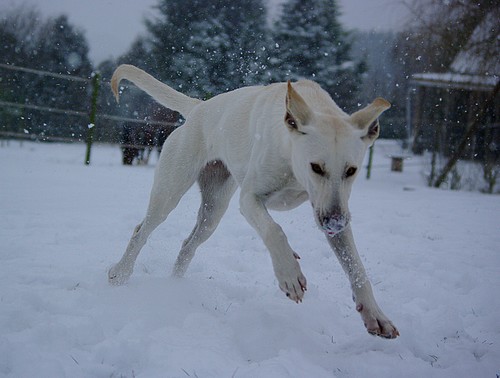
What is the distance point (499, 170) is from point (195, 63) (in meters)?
7.54

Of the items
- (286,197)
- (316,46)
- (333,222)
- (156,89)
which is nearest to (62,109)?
(316,46)

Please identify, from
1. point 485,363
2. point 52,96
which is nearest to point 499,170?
point 485,363

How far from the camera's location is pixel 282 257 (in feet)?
7.94

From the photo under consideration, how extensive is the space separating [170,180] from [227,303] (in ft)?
3.24

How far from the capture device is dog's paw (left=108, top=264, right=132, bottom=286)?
3326mm

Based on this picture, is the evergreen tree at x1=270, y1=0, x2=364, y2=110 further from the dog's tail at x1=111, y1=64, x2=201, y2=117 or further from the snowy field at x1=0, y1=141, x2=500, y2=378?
the dog's tail at x1=111, y1=64, x2=201, y2=117

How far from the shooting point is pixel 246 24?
13.7 metres

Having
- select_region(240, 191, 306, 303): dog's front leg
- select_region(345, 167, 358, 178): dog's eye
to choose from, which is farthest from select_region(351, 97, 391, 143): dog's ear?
select_region(240, 191, 306, 303): dog's front leg

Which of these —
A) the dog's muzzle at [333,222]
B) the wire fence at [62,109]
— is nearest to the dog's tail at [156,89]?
the dog's muzzle at [333,222]

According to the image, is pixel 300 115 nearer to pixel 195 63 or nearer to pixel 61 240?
pixel 61 240

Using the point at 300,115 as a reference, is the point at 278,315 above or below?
below

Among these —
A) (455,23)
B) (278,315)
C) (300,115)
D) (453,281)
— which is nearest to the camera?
(300,115)

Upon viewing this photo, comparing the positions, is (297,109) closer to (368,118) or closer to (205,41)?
(368,118)

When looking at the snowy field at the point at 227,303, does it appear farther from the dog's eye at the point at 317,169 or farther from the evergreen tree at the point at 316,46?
the evergreen tree at the point at 316,46
